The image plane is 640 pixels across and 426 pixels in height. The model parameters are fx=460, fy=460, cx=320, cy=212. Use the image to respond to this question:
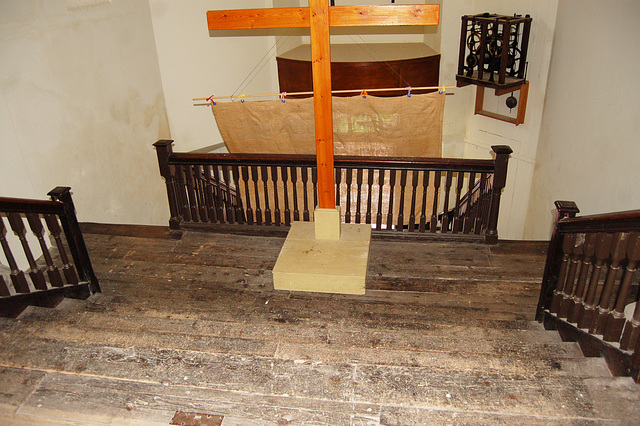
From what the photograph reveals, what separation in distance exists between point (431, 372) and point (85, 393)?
166 cm

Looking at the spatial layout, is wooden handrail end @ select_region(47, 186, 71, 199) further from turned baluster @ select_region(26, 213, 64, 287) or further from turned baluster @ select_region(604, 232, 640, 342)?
turned baluster @ select_region(604, 232, 640, 342)

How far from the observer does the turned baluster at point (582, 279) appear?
2309 mm

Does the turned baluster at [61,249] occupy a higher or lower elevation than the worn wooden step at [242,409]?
higher

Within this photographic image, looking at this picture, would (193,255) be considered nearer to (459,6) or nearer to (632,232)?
(632,232)

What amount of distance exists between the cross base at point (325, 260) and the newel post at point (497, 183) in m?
1.07

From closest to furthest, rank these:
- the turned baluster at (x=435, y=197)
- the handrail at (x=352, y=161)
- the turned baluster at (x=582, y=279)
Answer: the turned baluster at (x=582, y=279)
the handrail at (x=352, y=161)
the turned baluster at (x=435, y=197)

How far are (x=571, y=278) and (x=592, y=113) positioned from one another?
2.82 meters

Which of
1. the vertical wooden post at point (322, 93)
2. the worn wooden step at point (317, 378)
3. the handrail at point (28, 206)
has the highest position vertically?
the vertical wooden post at point (322, 93)

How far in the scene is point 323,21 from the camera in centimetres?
282

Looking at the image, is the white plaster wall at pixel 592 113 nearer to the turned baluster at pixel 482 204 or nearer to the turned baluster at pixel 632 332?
the turned baluster at pixel 482 204

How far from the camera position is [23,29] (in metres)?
3.69

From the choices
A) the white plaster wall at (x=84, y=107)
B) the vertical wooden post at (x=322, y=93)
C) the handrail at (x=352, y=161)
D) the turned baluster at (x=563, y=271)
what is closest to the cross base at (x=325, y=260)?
the vertical wooden post at (x=322, y=93)

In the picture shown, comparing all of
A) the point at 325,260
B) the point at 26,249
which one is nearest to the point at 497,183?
the point at 325,260

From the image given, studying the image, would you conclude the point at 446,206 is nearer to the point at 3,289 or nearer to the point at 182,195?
the point at 182,195
